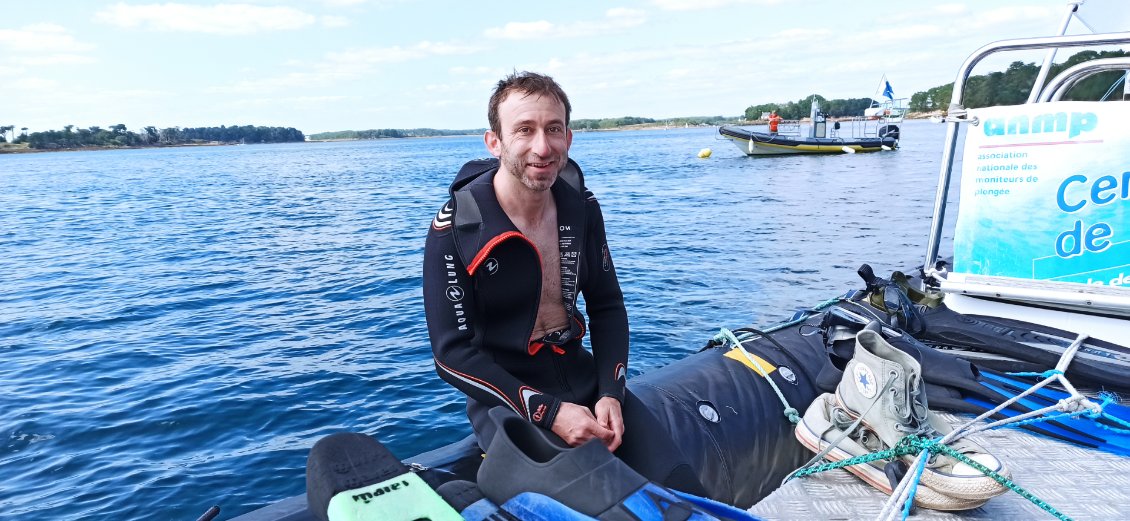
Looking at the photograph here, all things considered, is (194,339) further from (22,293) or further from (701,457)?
(701,457)

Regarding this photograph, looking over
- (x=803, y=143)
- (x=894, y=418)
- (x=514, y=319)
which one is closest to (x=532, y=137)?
(x=514, y=319)

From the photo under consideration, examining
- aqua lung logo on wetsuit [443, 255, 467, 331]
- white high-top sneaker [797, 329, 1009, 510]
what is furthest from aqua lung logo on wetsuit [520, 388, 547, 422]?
white high-top sneaker [797, 329, 1009, 510]

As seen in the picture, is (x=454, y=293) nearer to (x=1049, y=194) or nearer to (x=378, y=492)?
(x=378, y=492)

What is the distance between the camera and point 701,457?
10.3 feet

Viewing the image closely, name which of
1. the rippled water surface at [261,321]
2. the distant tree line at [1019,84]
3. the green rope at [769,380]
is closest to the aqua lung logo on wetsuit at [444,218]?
the green rope at [769,380]

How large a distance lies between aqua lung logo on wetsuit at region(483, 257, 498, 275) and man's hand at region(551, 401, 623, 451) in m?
0.58

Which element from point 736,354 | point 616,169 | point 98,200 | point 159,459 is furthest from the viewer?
point 616,169

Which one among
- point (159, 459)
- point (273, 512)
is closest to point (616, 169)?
point (159, 459)

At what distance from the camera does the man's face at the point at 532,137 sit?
2592 mm

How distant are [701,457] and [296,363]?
608 centimetres

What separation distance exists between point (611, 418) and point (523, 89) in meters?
1.34

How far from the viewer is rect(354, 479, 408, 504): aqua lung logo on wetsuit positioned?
1830mm

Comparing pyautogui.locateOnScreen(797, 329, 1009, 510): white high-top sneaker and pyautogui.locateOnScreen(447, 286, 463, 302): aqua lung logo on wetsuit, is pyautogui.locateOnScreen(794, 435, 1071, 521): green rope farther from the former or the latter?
Result: pyautogui.locateOnScreen(447, 286, 463, 302): aqua lung logo on wetsuit

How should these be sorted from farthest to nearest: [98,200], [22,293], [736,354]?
[98,200]
[22,293]
[736,354]
